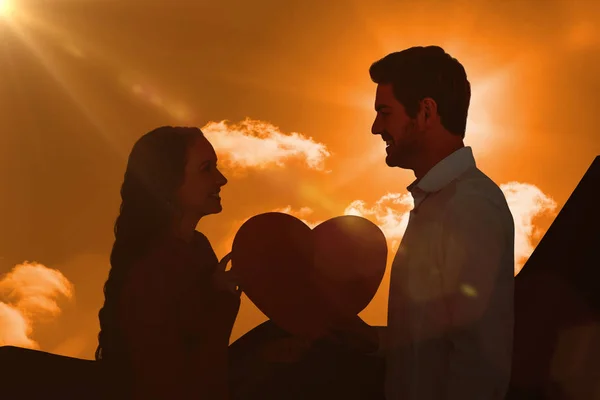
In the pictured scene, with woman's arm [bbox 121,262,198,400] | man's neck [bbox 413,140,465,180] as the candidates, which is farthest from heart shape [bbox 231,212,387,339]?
man's neck [bbox 413,140,465,180]

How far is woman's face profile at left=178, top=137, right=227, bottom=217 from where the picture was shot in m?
3.50

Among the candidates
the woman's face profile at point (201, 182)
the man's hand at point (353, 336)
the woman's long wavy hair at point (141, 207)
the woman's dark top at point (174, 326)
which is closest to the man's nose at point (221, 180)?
the woman's face profile at point (201, 182)

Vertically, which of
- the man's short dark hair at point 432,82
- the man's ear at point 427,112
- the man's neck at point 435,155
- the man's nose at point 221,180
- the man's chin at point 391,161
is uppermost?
the man's nose at point 221,180

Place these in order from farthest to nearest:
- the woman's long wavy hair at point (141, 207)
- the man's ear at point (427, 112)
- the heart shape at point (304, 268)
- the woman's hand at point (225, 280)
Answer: the woman's long wavy hair at point (141, 207), the woman's hand at point (225, 280), the heart shape at point (304, 268), the man's ear at point (427, 112)

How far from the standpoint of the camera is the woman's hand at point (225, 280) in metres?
3.21

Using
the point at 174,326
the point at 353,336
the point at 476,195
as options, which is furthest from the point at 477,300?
the point at 174,326

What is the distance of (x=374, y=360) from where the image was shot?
12.2 ft

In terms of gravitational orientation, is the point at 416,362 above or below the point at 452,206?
below

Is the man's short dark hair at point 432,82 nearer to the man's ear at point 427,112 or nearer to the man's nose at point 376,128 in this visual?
the man's ear at point 427,112

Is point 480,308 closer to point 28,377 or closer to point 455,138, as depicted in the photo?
point 455,138

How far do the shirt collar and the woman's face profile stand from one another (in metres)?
1.32

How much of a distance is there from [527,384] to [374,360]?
0.88m

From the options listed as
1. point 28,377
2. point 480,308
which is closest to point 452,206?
point 480,308

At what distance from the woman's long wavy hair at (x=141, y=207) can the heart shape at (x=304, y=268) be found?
0.59 metres
